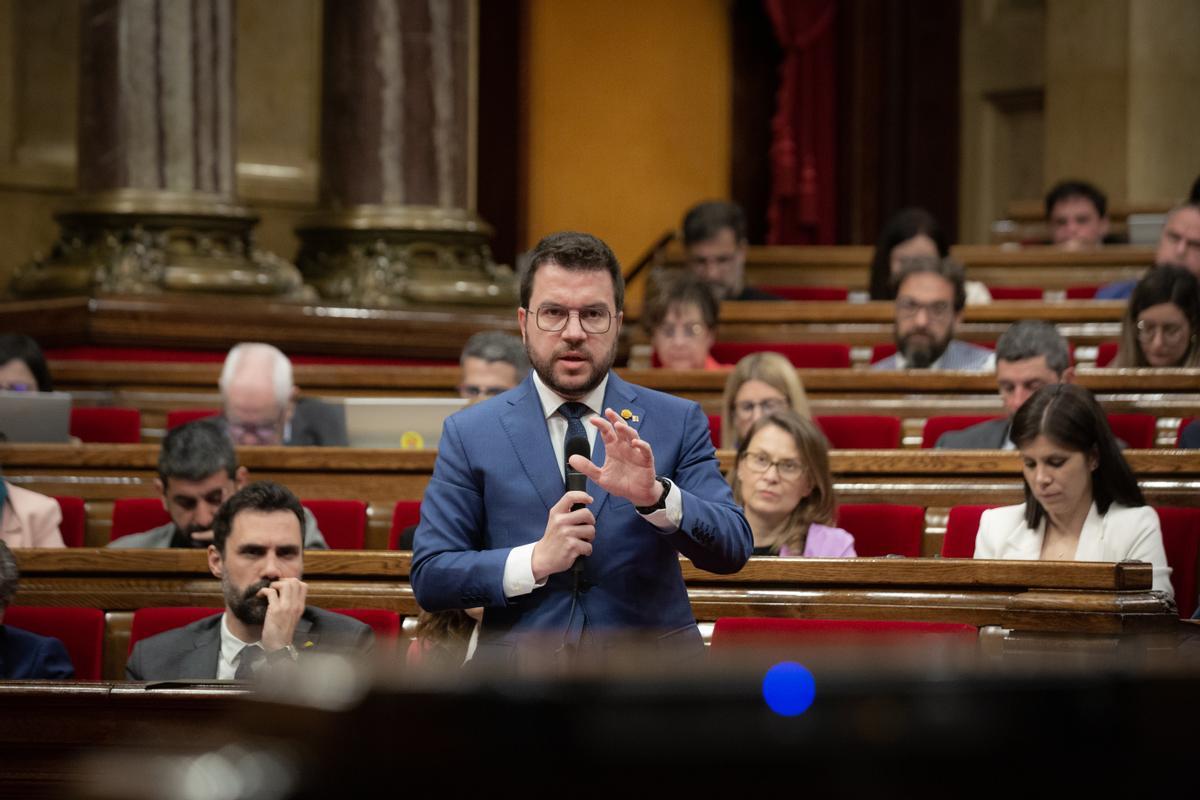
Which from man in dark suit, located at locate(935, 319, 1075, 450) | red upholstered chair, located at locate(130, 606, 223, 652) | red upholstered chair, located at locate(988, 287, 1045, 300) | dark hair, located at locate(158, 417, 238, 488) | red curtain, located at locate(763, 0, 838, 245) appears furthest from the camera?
red curtain, located at locate(763, 0, 838, 245)

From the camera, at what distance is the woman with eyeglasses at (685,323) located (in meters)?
4.95

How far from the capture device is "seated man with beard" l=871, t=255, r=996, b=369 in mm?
4910

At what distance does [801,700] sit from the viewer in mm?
940

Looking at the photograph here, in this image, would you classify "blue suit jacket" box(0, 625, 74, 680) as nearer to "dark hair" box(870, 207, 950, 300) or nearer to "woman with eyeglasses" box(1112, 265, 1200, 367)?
"woman with eyeglasses" box(1112, 265, 1200, 367)

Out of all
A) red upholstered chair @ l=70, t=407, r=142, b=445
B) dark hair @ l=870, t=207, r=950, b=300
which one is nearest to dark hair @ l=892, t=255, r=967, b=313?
dark hair @ l=870, t=207, r=950, b=300

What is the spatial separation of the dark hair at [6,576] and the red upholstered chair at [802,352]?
2.99m

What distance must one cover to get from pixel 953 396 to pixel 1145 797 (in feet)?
12.2

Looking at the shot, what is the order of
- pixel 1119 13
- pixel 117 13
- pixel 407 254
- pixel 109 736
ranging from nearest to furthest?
1. pixel 109 736
2. pixel 117 13
3. pixel 407 254
4. pixel 1119 13

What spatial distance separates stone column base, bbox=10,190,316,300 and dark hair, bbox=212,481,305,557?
2736 millimetres

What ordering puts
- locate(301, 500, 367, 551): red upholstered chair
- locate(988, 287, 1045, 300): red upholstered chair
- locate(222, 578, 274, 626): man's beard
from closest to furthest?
1. locate(222, 578, 274, 626): man's beard
2. locate(301, 500, 367, 551): red upholstered chair
3. locate(988, 287, 1045, 300): red upholstered chair

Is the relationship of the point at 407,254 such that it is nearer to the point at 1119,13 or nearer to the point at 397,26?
the point at 397,26

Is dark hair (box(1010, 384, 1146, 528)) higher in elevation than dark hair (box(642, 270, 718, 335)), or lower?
lower

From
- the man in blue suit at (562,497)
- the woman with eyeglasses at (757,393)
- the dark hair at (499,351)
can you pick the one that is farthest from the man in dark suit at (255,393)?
the man in blue suit at (562,497)

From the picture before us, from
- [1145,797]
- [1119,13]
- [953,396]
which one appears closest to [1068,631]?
[1145,797]
